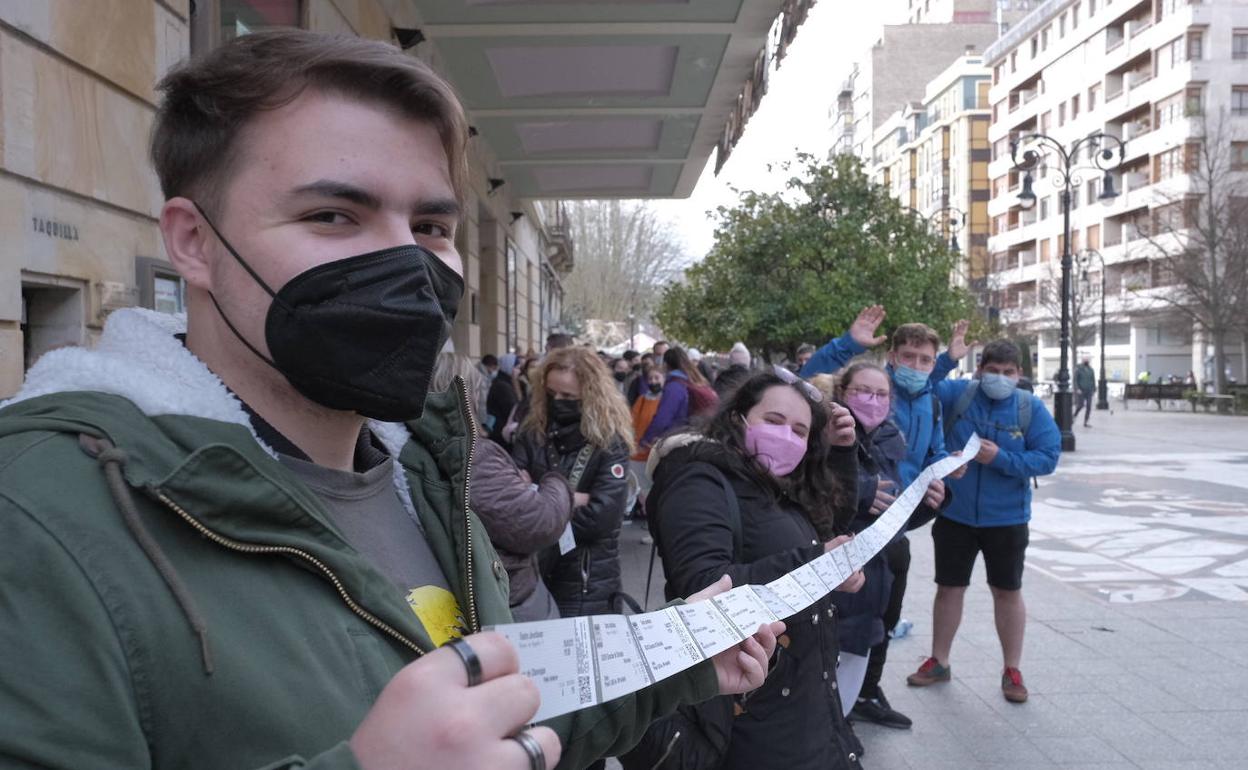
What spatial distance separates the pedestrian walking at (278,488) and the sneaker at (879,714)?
4.14 m

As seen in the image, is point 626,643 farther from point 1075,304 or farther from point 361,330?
point 1075,304

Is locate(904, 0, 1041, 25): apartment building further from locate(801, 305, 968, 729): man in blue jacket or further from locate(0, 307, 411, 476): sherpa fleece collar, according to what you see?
locate(0, 307, 411, 476): sherpa fleece collar

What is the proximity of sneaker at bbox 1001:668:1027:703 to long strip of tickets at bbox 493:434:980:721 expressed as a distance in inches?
158

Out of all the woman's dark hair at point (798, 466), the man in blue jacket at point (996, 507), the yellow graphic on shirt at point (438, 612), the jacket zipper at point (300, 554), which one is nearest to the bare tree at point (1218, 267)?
the man in blue jacket at point (996, 507)

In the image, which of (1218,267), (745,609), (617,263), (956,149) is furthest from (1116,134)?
(745,609)

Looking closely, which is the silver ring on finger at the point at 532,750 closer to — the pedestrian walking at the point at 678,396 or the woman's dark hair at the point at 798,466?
the woman's dark hair at the point at 798,466

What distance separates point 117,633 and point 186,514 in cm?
14

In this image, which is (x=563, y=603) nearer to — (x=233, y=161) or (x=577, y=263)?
(x=233, y=161)

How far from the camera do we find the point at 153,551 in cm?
100

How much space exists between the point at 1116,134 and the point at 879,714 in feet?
215

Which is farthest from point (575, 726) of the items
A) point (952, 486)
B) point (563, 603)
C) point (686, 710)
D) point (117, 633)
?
point (952, 486)

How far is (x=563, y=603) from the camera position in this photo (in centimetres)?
475

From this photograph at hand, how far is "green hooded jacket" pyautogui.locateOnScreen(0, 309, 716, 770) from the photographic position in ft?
3.00

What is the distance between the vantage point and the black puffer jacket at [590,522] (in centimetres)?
479
